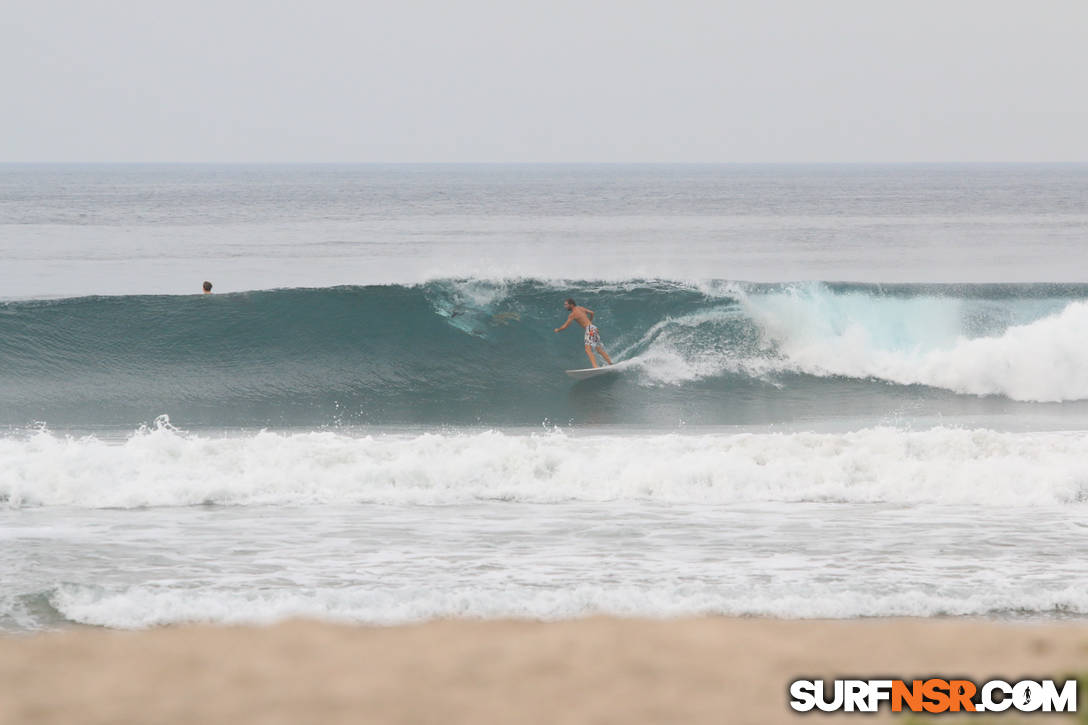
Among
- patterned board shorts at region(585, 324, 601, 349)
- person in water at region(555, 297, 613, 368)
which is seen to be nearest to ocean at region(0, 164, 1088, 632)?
person in water at region(555, 297, 613, 368)

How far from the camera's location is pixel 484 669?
4.28m

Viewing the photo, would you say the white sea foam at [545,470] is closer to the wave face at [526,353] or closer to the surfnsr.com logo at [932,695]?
the wave face at [526,353]

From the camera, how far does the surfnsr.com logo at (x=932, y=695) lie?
3.60 metres

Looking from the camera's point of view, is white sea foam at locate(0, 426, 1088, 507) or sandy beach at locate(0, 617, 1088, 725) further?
white sea foam at locate(0, 426, 1088, 507)

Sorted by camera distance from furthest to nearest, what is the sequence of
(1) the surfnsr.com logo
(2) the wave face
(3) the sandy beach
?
(2) the wave face → (3) the sandy beach → (1) the surfnsr.com logo

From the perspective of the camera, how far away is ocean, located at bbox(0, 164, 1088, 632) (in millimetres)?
6742

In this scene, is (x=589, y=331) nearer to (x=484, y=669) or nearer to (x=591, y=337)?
(x=591, y=337)

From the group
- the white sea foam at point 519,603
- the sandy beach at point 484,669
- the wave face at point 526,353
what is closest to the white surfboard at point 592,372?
the wave face at point 526,353

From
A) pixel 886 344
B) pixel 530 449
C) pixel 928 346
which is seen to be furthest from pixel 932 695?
pixel 928 346

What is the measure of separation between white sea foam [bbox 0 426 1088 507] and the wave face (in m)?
3.06

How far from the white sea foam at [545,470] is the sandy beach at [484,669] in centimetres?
408

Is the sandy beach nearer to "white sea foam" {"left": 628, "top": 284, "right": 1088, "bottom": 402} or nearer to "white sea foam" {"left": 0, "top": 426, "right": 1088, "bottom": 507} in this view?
"white sea foam" {"left": 0, "top": 426, "right": 1088, "bottom": 507}

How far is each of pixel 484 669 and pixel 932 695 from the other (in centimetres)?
169

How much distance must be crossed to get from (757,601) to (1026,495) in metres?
3.85
